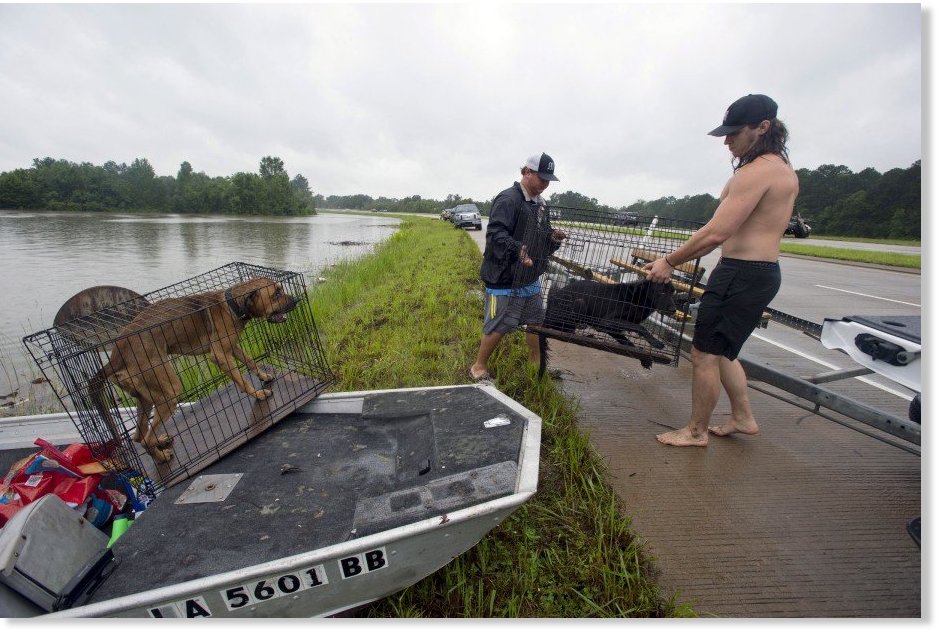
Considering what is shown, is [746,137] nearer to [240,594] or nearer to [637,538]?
[637,538]

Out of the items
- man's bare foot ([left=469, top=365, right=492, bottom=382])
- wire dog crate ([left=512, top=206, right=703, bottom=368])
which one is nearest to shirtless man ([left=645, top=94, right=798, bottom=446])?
wire dog crate ([left=512, top=206, right=703, bottom=368])

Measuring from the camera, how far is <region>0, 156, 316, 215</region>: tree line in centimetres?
4641

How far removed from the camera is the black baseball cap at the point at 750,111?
2420 mm

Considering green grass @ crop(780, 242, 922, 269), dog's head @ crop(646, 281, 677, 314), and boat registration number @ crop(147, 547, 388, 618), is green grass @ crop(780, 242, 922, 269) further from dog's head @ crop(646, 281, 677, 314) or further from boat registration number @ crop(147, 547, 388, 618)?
boat registration number @ crop(147, 547, 388, 618)

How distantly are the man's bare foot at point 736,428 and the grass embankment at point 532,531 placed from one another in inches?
42.6

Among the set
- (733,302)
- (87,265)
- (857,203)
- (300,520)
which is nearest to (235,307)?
(300,520)

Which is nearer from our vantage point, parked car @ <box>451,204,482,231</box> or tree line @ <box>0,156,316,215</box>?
parked car @ <box>451,204,482,231</box>

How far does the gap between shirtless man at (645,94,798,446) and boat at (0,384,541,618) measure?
4.55 feet

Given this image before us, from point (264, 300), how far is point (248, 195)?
66.7 meters

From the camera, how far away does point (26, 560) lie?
1509 millimetres

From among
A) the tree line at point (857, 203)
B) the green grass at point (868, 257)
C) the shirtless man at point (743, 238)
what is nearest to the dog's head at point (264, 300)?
the shirtless man at point (743, 238)

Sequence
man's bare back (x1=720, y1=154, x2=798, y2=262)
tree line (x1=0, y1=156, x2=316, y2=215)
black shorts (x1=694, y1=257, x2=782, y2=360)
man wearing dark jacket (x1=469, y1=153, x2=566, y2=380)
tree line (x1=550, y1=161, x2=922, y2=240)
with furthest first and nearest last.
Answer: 1. tree line (x1=0, y1=156, x2=316, y2=215)
2. tree line (x1=550, y1=161, x2=922, y2=240)
3. man wearing dark jacket (x1=469, y1=153, x2=566, y2=380)
4. black shorts (x1=694, y1=257, x2=782, y2=360)
5. man's bare back (x1=720, y1=154, x2=798, y2=262)

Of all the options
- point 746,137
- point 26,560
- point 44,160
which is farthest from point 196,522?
point 44,160

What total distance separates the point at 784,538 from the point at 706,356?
1097 millimetres
